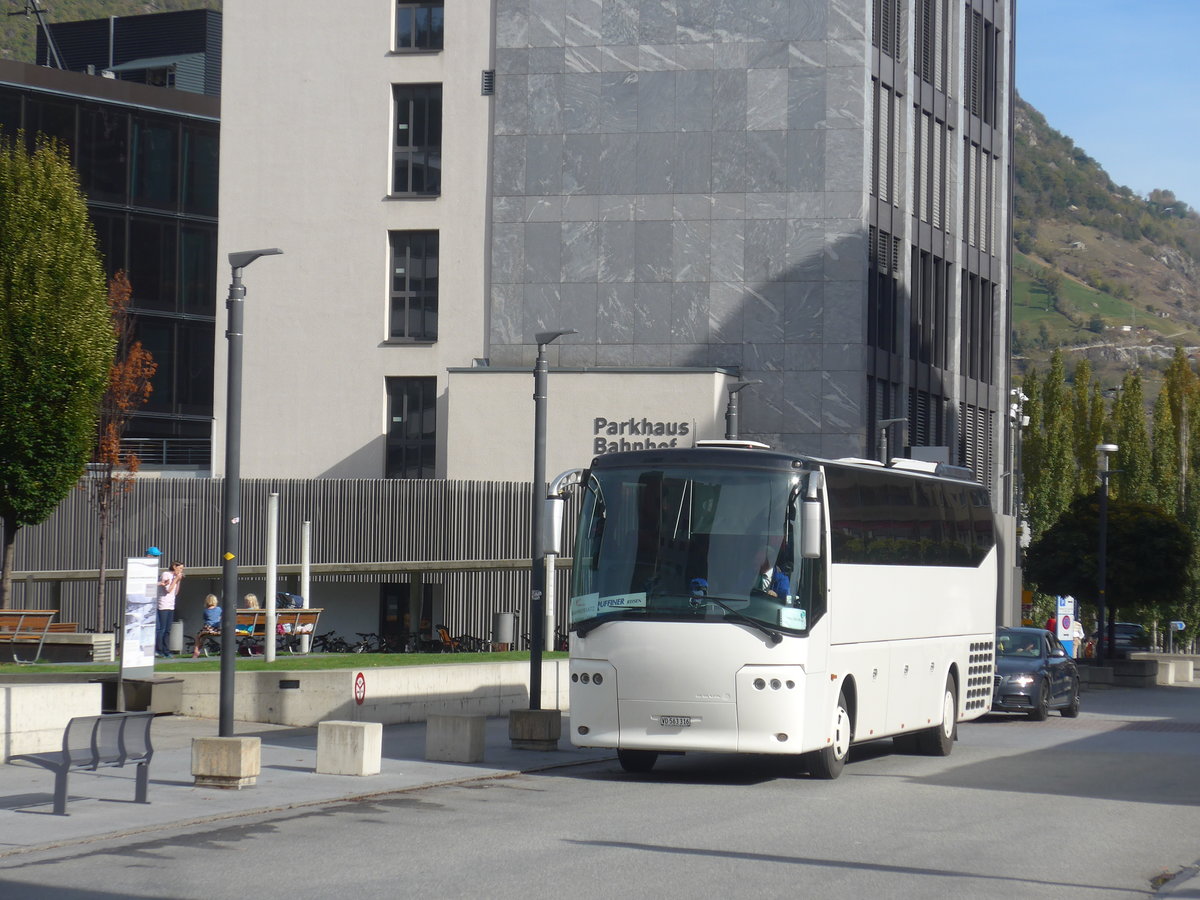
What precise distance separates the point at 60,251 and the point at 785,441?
2489cm

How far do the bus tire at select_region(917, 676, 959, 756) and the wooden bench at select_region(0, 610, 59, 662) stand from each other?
45.7 feet

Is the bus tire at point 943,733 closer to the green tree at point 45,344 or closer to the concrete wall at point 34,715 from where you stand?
the concrete wall at point 34,715

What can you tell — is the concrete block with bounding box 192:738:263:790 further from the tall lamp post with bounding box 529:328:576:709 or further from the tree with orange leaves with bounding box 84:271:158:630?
the tree with orange leaves with bounding box 84:271:158:630

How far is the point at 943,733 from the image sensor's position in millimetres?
22359

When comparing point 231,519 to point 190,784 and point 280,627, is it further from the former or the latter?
point 280,627

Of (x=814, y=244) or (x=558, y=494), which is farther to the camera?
(x=814, y=244)

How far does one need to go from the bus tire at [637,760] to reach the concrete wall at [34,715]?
5.76m

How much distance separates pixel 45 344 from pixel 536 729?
11.5m

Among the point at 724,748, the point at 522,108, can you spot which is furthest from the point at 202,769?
the point at 522,108

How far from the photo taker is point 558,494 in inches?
768

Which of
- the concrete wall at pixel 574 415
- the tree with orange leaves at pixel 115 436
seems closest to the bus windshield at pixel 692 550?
the tree with orange leaves at pixel 115 436

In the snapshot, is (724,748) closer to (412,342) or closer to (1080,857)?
(1080,857)

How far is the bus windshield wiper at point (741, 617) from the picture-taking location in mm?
17312

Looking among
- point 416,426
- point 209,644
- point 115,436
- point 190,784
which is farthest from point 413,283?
point 190,784
